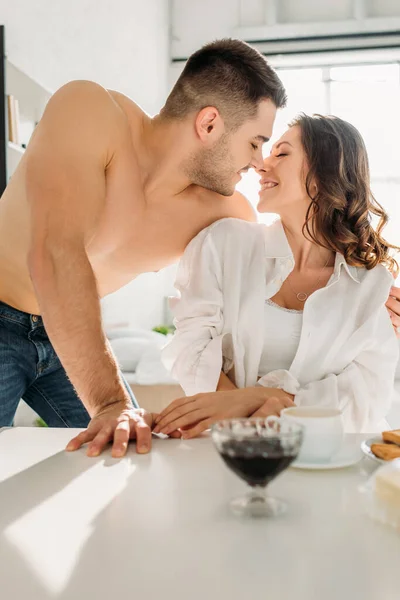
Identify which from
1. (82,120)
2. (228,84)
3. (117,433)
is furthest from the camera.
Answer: (228,84)

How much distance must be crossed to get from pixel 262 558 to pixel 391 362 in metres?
1.16

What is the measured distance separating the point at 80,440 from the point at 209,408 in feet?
0.92

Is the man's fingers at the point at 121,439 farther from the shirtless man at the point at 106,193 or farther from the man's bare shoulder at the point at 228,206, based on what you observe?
the man's bare shoulder at the point at 228,206

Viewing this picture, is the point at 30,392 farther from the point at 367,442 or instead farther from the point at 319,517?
the point at 319,517

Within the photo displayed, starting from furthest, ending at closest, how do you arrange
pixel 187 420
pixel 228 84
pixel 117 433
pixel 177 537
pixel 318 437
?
pixel 228 84 → pixel 187 420 → pixel 117 433 → pixel 318 437 → pixel 177 537

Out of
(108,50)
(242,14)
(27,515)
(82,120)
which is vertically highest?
(242,14)

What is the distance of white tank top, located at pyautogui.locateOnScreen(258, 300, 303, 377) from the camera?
171 cm

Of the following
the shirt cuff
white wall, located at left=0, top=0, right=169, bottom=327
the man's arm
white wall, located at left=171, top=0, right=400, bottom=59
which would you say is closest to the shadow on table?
the man's arm

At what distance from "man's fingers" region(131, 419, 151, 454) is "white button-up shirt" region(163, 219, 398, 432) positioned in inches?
24.0

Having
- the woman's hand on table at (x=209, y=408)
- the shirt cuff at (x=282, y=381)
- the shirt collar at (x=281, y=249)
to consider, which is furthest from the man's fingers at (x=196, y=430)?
the shirt collar at (x=281, y=249)

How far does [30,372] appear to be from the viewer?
1.82 metres

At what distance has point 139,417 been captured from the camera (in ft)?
3.55

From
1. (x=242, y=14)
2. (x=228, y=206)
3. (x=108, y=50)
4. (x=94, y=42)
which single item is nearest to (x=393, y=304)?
(x=228, y=206)

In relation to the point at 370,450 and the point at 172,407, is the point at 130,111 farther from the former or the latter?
the point at 370,450
